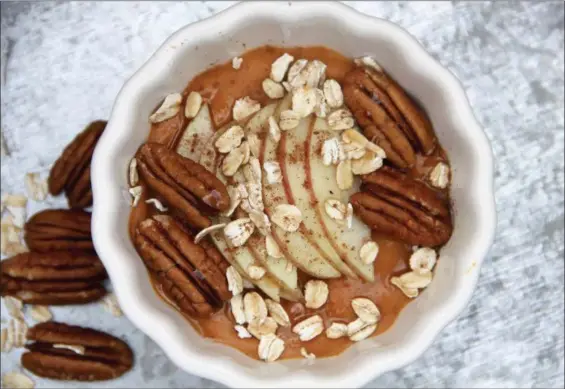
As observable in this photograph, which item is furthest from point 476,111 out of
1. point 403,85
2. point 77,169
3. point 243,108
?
point 77,169

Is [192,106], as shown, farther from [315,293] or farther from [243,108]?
[315,293]

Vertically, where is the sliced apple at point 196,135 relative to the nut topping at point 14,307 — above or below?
above

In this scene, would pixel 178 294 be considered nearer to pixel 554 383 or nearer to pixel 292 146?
pixel 292 146

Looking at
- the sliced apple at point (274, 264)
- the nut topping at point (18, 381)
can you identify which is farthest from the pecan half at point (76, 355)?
the sliced apple at point (274, 264)

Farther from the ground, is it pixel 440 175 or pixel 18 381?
pixel 440 175

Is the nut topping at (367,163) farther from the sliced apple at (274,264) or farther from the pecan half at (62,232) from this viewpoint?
the pecan half at (62,232)

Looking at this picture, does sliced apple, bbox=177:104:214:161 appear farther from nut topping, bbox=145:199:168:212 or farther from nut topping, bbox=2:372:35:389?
nut topping, bbox=2:372:35:389

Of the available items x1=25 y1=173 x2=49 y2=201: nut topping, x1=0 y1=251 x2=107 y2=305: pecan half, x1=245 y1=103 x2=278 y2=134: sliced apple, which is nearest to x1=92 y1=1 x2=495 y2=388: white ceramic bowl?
x1=245 y1=103 x2=278 y2=134: sliced apple
